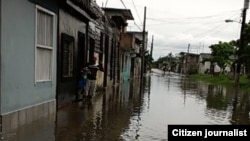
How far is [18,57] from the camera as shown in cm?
860

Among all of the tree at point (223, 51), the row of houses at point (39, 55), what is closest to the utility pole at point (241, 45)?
the row of houses at point (39, 55)

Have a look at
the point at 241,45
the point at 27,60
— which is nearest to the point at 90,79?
the point at 27,60

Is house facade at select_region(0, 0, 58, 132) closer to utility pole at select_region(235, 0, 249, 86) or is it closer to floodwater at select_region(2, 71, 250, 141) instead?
floodwater at select_region(2, 71, 250, 141)

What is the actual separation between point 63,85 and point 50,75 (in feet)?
5.31

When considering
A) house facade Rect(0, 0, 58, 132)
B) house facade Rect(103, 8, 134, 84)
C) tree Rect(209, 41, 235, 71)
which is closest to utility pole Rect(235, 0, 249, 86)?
house facade Rect(103, 8, 134, 84)

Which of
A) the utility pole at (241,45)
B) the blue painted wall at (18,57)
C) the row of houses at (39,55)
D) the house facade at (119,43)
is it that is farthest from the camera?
the utility pole at (241,45)

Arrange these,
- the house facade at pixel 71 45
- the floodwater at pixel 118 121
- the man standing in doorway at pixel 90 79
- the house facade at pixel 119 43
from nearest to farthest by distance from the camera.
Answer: the floodwater at pixel 118 121, the house facade at pixel 71 45, the man standing in doorway at pixel 90 79, the house facade at pixel 119 43

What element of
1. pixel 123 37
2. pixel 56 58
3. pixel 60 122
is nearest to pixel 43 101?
pixel 60 122

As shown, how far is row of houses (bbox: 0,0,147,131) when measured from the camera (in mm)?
8086

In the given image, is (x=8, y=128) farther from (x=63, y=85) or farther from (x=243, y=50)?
(x=243, y=50)

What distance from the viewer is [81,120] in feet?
34.6

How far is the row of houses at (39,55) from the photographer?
8.09 m

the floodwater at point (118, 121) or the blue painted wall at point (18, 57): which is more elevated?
the blue painted wall at point (18, 57)

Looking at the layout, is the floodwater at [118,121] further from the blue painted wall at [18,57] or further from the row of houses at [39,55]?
the blue painted wall at [18,57]
